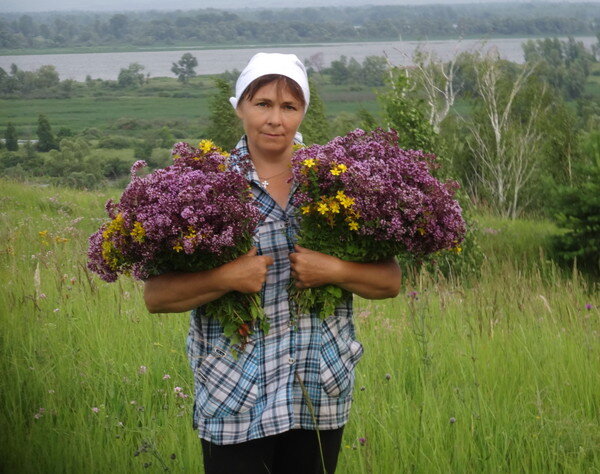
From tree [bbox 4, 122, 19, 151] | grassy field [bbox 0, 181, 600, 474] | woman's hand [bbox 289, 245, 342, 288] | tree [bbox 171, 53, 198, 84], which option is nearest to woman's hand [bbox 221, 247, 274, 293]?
woman's hand [bbox 289, 245, 342, 288]

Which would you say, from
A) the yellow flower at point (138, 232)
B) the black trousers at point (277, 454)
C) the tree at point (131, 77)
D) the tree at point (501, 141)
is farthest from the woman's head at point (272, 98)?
the tree at point (131, 77)

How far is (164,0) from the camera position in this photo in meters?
184

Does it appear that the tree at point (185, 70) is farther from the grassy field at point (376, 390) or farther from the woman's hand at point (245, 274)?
the woman's hand at point (245, 274)

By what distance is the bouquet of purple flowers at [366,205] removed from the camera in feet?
7.49

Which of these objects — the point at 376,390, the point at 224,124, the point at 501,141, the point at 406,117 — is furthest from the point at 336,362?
the point at 501,141

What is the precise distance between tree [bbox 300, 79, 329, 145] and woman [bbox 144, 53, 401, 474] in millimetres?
20263

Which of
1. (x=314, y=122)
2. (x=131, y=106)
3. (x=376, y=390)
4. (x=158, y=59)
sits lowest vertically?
(x=376, y=390)

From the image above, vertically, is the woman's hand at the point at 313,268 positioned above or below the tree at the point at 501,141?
below

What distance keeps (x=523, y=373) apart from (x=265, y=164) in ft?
7.52

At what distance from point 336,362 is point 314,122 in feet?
75.6

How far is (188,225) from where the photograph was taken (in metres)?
2.18

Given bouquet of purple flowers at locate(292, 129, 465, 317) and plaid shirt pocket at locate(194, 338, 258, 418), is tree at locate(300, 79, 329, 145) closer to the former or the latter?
bouquet of purple flowers at locate(292, 129, 465, 317)

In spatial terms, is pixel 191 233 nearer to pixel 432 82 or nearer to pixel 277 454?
pixel 277 454

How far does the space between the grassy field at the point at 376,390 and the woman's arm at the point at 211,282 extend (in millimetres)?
814
